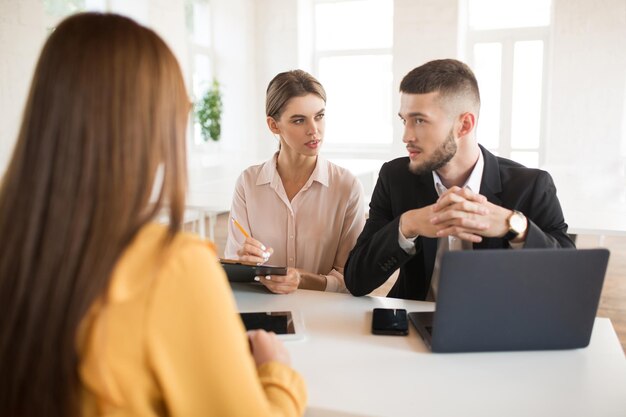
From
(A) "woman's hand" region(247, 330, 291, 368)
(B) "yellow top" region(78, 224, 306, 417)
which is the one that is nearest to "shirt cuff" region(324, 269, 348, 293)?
(A) "woman's hand" region(247, 330, 291, 368)

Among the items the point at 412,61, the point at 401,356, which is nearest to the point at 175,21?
the point at 412,61

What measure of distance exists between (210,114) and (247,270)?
5.85 meters

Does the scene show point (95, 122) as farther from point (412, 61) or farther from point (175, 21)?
point (412, 61)

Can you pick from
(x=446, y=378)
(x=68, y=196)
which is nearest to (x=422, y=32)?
(x=446, y=378)

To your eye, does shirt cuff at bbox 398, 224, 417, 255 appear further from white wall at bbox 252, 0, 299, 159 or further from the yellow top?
white wall at bbox 252, 0, 299, 159

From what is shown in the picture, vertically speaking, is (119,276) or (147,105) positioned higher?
(147,105)

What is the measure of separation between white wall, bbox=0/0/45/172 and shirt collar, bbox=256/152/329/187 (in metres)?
3.00

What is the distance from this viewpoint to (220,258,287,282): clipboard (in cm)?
160

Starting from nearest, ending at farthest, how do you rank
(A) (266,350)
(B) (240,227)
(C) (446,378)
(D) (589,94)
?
(A) (266,350) < (C) (446,378) < (B) (240,227) < (D) (589,94)

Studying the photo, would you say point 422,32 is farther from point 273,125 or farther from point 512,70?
point 273,125

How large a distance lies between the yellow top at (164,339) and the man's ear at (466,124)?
130cm

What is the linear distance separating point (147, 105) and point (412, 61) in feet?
23.4

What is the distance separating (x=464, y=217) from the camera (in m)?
1.42

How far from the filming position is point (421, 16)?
7289 mm
